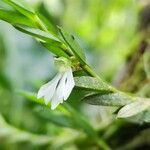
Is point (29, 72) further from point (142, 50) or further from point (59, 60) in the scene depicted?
point (59, 60)

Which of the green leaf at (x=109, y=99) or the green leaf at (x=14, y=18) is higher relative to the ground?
the green leaf at (x=14, y=18)

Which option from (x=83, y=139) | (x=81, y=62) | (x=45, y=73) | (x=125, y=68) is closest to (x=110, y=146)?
(x=83, y=139)

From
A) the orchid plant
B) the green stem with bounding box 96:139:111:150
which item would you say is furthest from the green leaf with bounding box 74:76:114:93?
the green stem with bounding box 96:139:111:150

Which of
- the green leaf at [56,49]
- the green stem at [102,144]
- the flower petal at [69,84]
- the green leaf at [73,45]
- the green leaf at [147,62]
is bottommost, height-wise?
the flower petal at [69,84]

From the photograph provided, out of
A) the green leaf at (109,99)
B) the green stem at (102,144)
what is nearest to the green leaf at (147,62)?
the green stem at (102,144)

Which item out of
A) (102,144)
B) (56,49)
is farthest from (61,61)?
(102,144)

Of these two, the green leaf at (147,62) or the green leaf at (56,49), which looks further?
the green leaf at (147,62)

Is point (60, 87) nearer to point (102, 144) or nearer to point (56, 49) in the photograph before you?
point (56, 49)

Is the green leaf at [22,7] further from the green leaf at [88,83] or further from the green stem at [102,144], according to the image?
the green stem at [102,144]

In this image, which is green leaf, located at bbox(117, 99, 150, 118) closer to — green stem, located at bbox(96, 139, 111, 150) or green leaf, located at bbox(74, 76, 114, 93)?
green leaf, located at bbox(74, 76, 114, 93)
